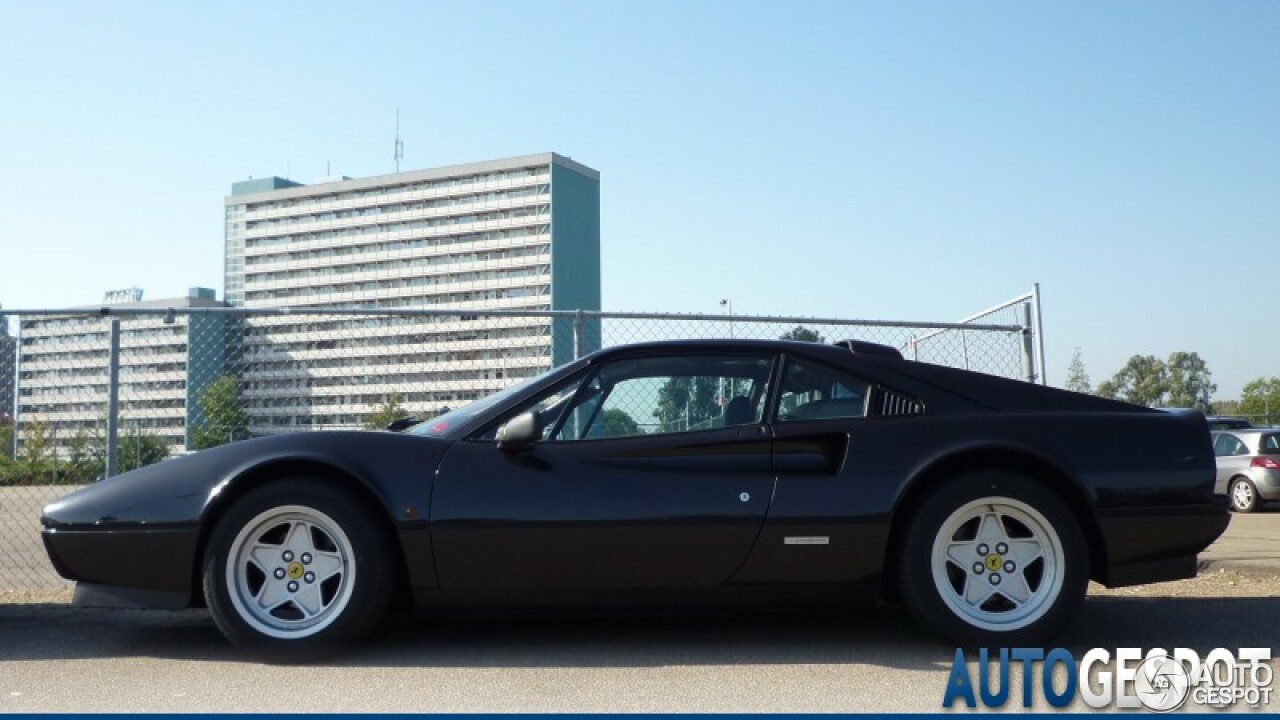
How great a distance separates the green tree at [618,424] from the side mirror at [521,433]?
0.30 metres

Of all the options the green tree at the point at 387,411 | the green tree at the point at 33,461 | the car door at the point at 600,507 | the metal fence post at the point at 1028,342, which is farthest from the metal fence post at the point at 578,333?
the green tree at the point at 33,461

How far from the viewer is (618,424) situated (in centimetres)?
465

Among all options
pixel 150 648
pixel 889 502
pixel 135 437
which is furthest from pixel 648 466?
pixel 135 437

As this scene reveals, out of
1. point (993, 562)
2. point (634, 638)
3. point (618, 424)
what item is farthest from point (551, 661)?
point (993, 562)

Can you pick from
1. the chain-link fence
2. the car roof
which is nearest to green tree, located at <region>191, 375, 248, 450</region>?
the chain-link fence

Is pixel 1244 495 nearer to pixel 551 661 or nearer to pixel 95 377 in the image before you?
pixel 551 661

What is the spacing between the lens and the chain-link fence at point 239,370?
6.83 meters

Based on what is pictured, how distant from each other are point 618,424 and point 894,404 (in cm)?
114

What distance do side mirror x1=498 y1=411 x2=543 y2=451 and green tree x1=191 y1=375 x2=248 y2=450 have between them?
2937 millimetres

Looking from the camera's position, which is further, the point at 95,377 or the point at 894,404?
the point at 95,377

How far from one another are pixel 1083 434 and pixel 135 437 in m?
5.59

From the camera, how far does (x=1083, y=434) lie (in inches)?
179

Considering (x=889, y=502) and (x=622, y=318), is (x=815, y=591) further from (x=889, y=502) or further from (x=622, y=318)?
(x=622, y=318)

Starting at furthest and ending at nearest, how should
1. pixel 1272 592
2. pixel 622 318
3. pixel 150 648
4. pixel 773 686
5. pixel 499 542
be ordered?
pixel 622 318
pixel 1272 592
pixel 150 648
pixel 499 542
pixel 773 686
